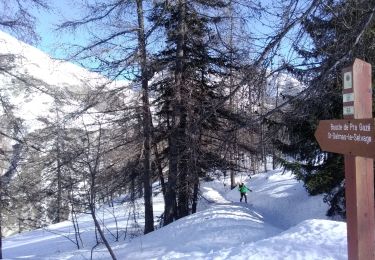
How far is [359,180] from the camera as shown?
3.67 m

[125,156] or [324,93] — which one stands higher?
[324,93]

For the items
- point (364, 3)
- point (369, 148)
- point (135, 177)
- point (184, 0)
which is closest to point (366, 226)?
point (369, 148)

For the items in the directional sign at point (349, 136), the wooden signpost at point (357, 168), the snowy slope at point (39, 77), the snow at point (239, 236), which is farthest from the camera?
the snowy slope at point (39, 77)

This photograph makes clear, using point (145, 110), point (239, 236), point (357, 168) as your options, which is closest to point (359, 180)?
point (357, 168)

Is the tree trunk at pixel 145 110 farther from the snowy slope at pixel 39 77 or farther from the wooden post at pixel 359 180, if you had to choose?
the wooden post at pixel 359 180

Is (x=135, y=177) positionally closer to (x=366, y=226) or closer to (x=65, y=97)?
(x=65, y=97)

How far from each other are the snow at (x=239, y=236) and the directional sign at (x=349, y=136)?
2.70m

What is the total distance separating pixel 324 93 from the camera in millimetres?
6297

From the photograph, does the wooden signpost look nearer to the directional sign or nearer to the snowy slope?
the directional sign

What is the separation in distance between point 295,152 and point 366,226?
9.90m

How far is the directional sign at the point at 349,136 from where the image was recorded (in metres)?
3.35

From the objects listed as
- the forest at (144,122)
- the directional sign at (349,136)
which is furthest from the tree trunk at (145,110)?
the directional sign at (349,136)

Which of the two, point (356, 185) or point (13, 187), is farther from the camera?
point (13, 187)

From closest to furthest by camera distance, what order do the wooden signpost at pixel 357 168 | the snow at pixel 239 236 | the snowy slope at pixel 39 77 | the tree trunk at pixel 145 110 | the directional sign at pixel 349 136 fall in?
1. the directional sign at pixel 349 136
2. the wooden signpost at pixel 357 168
3. the snow at pixel 239 236
4. the snowy slope at pixel 39 77
5. the tree trunk at pixel 145 110
